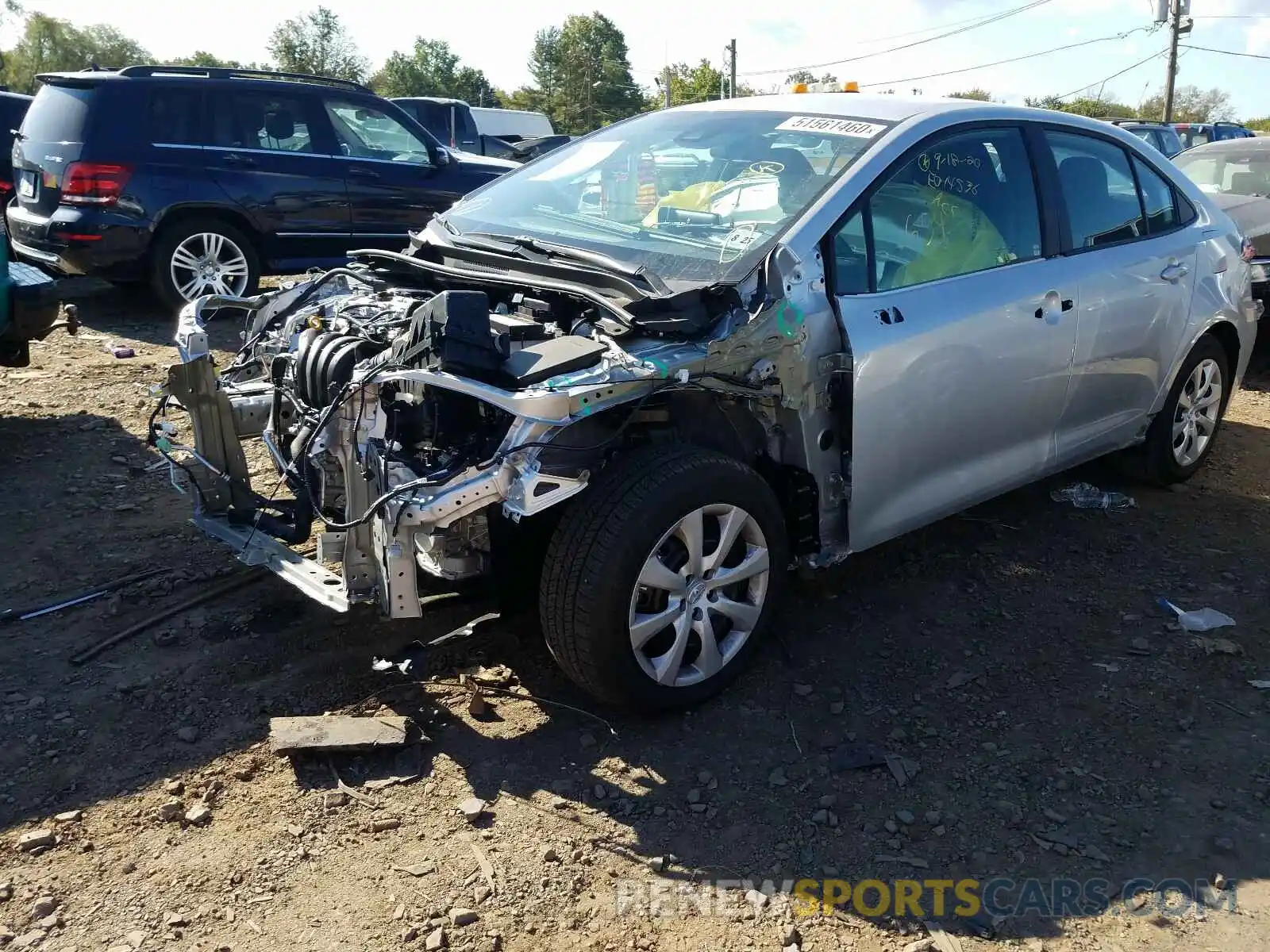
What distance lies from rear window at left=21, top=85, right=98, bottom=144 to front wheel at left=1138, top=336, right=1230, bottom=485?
7701 mm

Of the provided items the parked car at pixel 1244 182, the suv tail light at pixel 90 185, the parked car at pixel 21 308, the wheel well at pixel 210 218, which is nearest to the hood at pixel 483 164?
the wheel well at pixel 210 218

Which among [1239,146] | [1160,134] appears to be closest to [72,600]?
[1239,146]

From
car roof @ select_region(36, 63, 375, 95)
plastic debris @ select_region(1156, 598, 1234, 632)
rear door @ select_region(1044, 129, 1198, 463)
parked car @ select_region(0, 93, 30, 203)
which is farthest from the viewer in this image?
parked car @ select_region(0, 93, 30, 203)

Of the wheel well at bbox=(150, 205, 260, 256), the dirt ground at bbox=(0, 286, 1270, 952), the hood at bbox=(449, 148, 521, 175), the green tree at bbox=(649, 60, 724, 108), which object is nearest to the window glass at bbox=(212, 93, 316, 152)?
the wheel well at bbox=(150, 205, 260, 256)

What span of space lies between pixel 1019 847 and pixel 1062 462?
7.08ft

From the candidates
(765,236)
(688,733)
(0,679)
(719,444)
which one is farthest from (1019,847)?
(0,679)

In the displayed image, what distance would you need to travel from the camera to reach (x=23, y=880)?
2635 millimetres

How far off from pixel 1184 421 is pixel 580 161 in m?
3.23

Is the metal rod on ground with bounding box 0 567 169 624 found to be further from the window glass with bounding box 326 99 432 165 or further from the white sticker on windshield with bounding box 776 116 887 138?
the window glass with bounding box 326 99 432 165

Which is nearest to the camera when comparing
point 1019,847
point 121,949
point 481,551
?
point 121,949

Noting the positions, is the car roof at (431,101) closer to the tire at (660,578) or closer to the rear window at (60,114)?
the rear window at (60,114)

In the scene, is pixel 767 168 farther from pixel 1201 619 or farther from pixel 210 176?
pixel 210 176

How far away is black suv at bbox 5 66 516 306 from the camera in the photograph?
318 inches

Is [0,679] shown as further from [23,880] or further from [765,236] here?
[765,236]
